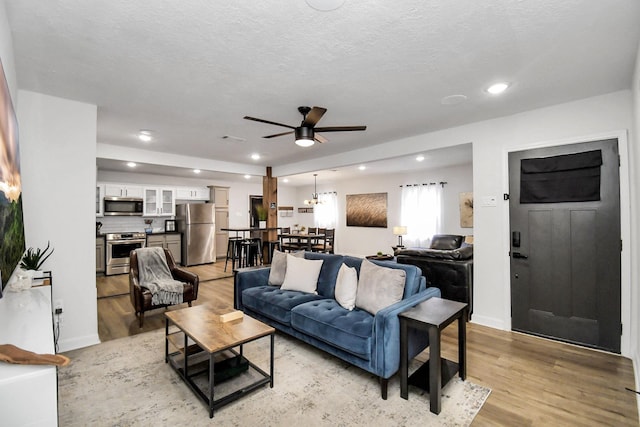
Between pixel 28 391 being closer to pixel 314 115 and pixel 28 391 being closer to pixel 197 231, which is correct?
pixel 314 115

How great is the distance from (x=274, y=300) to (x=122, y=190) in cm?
595

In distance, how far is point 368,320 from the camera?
253cm

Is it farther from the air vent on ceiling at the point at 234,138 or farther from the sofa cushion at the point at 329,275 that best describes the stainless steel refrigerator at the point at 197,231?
the sofa cushion at the point at 329,275

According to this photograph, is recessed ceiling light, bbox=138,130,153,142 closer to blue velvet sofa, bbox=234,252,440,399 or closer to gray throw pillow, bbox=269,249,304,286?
blue velvet sofa, bbox=234,252,440,399

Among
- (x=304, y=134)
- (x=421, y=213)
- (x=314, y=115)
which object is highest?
(x=314, y=115)

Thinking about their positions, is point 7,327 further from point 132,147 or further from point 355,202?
point 355,202

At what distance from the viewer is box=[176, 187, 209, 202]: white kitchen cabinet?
8234mm

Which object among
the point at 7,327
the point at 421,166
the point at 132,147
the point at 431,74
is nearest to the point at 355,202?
the point at 421,166

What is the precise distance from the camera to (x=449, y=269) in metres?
4.02

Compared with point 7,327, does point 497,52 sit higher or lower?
higher

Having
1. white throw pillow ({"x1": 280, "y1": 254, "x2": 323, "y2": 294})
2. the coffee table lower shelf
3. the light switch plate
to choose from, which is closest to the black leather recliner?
the light switch plate

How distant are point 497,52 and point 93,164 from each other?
3.96 meters

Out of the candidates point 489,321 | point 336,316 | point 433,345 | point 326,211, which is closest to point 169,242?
point 326,211

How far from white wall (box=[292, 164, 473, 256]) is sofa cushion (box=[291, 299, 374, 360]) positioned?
16.5ft
